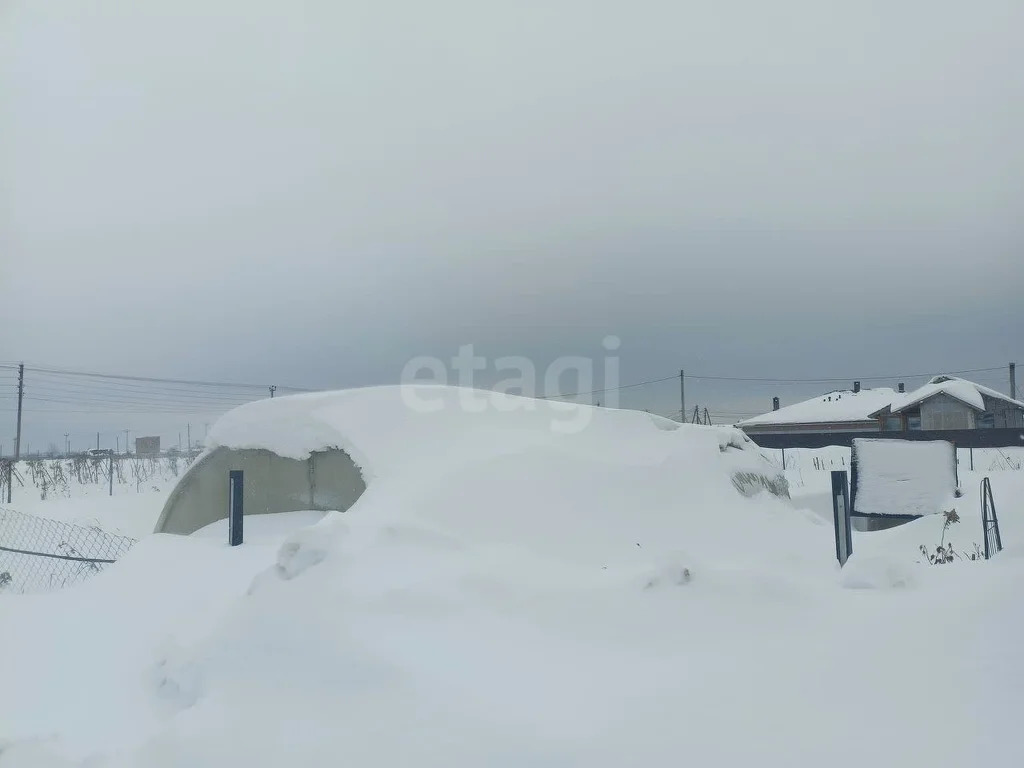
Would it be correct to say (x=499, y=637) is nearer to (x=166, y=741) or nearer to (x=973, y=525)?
(x=166, y=741)

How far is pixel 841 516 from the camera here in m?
5.59

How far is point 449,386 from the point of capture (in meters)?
8.74

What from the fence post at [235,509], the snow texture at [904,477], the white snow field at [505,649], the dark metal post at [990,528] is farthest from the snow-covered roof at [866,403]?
the fence post at [235,509]

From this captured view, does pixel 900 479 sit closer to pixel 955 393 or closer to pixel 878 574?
pixel 878 574

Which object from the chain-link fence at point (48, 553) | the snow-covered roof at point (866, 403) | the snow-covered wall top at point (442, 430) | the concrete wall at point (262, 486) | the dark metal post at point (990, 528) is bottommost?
the chain-link fence at point (48, 553)

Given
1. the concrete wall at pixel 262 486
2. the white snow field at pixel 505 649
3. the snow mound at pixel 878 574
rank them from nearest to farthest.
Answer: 1. the white snow field at pixel 505 649
2. the snow mound at pixel 878 574
3. the concrete wall at pixel 262 486

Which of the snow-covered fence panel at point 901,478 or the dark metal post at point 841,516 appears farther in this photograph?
the snow-covered fence panel at point 901,478

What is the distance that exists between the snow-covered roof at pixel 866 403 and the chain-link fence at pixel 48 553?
100ft

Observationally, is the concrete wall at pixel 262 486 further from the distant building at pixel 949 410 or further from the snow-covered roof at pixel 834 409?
the snow-covered roof at pixel 834 409

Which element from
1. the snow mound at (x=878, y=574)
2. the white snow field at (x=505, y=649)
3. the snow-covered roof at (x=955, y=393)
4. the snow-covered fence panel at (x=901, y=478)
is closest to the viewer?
the white snow field at (x=505, y=649)

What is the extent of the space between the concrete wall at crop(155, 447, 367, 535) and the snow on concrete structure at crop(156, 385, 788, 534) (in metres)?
0.01

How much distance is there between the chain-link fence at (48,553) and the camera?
9117 mm

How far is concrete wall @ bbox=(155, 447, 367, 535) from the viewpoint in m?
7.68

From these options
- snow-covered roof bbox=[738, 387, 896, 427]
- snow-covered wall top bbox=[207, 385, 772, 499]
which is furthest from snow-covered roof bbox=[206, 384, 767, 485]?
snow-covered roof bbox=[738, 387, 896, 427]
